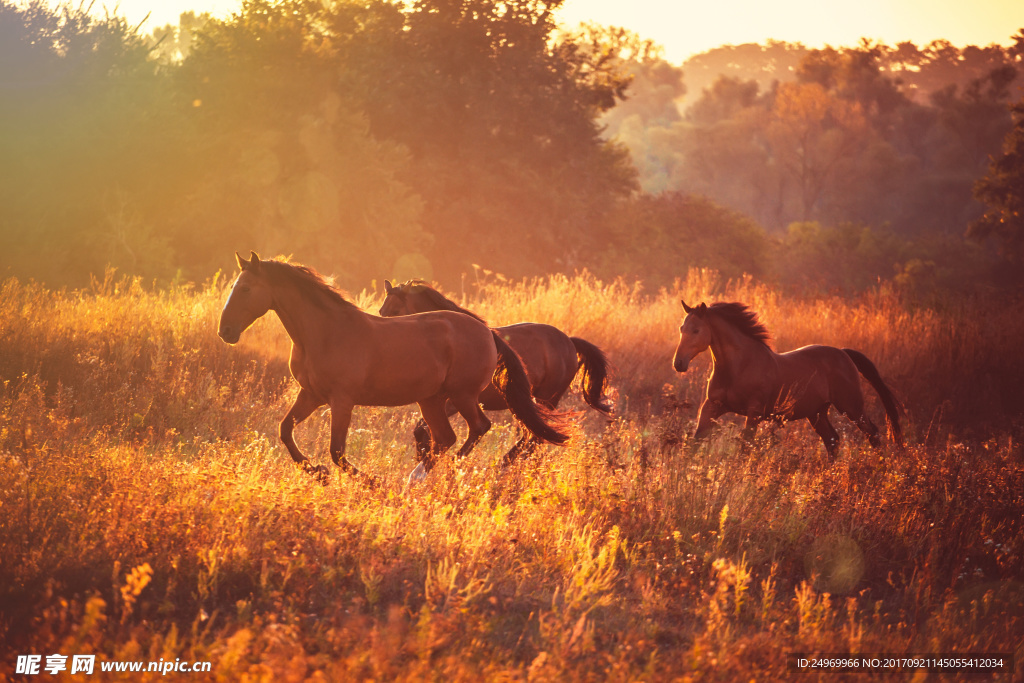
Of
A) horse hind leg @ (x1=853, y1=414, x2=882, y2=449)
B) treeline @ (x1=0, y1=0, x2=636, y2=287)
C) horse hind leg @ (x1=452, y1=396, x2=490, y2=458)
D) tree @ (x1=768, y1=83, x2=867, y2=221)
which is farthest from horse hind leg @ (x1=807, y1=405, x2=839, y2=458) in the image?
tree @ (x1=768, y1=83, x2=867, y2=221)

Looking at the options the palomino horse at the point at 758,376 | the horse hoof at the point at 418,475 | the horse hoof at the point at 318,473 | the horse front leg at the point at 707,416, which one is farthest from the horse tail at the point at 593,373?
the horse hoof at the point at 318,473

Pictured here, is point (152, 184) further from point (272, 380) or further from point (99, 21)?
point (272, 380)

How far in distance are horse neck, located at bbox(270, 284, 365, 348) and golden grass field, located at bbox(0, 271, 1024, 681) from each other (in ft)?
3.19

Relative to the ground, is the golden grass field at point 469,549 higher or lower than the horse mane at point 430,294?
lower

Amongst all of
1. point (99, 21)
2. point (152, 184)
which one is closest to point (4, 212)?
point (152, 184)

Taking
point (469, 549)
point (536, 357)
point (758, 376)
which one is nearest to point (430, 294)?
point (536, 357)

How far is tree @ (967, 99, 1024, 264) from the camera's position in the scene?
94.7 feet

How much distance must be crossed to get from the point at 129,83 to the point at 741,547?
70.1ft

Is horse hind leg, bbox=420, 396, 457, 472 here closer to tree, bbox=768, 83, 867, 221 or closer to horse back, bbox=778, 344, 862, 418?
horse back, bbox=778, 344, 862, 418

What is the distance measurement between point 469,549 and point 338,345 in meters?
1.93

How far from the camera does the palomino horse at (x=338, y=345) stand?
6047 millimetres

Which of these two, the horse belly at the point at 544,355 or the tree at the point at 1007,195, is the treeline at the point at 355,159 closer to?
the tree at the point at 1007,195

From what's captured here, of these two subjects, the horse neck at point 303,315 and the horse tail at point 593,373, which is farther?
the horse tail at point 593,373

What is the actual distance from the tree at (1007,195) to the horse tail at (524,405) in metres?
27.3
